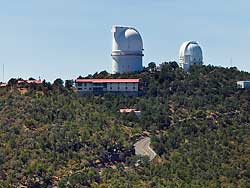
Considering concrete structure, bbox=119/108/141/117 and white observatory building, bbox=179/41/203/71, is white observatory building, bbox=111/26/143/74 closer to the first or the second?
white observatory building, bbox=179/41/203/71

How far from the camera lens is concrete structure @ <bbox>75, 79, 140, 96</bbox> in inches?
4368

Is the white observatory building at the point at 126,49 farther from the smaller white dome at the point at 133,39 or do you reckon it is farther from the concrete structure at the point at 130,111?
the concrete structure at the point at 130,111

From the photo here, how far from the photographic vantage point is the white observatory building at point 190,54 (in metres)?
129

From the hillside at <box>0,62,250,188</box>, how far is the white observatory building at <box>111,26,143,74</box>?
848cm

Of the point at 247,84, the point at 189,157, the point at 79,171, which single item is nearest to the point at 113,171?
the point at 79,171

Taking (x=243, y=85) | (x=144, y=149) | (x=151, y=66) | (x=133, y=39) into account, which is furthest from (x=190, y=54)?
(x=144, y=149)

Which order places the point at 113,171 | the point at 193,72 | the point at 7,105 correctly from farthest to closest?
the point at 193,72
the point at 7,105
the point at 113,171

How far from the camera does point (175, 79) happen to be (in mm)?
116562

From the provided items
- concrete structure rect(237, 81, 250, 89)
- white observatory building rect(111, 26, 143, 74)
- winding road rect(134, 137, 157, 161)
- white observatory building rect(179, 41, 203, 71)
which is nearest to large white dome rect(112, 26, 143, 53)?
white observatory building rect(111, 26, 143, 74)

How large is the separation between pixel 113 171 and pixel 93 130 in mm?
12588

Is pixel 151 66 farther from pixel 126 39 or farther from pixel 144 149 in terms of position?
pixel 144 149

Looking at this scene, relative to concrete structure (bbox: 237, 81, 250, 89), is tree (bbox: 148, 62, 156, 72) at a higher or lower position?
higher

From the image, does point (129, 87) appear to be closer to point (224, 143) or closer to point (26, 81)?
point (26, 81)

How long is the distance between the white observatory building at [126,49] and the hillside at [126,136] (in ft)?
27.8
